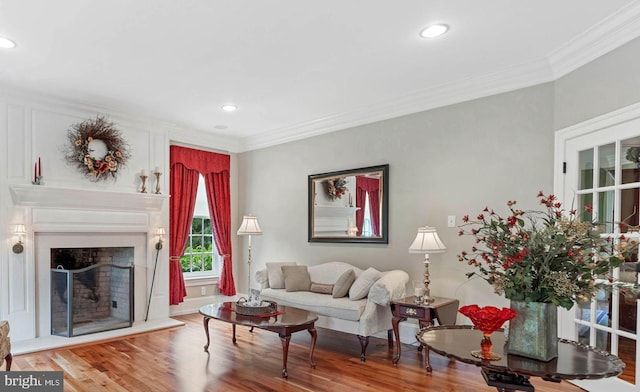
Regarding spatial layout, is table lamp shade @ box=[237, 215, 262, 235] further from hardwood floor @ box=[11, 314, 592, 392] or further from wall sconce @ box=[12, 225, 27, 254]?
wall sconce @ box=[12, 225, 27, 254]

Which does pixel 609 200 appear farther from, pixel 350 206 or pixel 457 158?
pixel 350 206

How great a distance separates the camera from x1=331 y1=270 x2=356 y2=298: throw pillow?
447 centimetres

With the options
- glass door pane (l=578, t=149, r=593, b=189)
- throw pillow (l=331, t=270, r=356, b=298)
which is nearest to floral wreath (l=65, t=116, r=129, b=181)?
throw pillow (l=331, t=270, r=356, b=298)

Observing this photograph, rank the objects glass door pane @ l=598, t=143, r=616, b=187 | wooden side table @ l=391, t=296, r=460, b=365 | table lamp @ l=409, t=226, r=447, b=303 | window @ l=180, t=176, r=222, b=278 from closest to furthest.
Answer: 1. glass door pane @ l=598, t=143, r=616, b=187
2. wooden side table @ l=391, t=296, r=460, b=365
3. table lamp @ l=409, t=226, r=447, b=303
4. window @ l=180, t=176, r=222, b=278

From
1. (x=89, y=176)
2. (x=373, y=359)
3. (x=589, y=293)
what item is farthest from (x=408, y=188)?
(x=89, y=176)

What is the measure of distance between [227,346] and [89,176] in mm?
2510

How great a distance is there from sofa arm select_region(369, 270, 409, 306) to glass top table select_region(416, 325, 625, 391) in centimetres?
172

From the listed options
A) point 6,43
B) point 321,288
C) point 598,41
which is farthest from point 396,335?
point 6,43

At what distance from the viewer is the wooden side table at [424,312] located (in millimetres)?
3750

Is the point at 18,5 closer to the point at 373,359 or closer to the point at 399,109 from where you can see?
the point at 399,109

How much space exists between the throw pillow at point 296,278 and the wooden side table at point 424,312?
130 cm

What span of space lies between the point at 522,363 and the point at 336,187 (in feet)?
12.2

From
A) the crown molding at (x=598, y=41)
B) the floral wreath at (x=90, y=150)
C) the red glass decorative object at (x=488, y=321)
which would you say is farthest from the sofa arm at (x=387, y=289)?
the floral wreath at (x=90, y=150)

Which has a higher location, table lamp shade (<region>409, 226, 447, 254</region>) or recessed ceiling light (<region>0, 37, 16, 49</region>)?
recessed ceiling light (<region>0, 37, 16, 49</region>)
